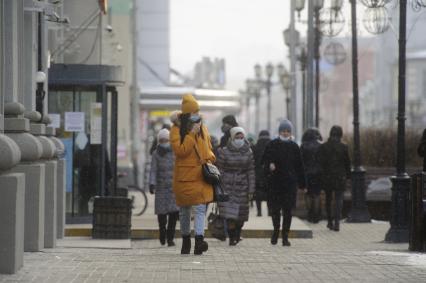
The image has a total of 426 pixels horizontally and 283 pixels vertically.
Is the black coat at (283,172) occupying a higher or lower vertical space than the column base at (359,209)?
higher

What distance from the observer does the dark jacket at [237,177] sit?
1886 cm

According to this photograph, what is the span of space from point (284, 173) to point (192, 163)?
3384 millimetres

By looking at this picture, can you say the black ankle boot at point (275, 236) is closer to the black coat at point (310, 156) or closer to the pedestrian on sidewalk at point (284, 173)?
the pedestrian on sidewalk at point (284, 173)

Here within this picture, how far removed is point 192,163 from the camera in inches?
607

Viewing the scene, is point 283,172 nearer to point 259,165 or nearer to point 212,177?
point 212,177

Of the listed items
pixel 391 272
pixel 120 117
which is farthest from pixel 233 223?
pixel 120 117

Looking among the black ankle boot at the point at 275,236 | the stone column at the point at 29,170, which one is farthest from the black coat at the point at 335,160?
the stone column at the point at 29,170

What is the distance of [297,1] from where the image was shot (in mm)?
37688

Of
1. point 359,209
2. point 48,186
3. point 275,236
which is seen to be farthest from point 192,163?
point 359,209

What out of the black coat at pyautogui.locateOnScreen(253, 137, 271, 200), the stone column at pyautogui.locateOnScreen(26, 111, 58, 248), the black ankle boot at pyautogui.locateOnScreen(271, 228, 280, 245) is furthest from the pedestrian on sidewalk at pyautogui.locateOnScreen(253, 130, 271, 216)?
the stone column at pyautogui.locateOnScreen(26, 111, 58, 248)

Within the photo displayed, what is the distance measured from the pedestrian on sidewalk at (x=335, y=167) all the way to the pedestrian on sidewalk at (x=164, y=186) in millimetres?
5043

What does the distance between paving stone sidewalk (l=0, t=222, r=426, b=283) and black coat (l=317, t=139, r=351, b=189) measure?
17.0 ft

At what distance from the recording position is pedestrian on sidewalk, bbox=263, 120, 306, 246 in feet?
60.9

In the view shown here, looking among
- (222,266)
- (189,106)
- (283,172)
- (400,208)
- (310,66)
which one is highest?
(310,66)
